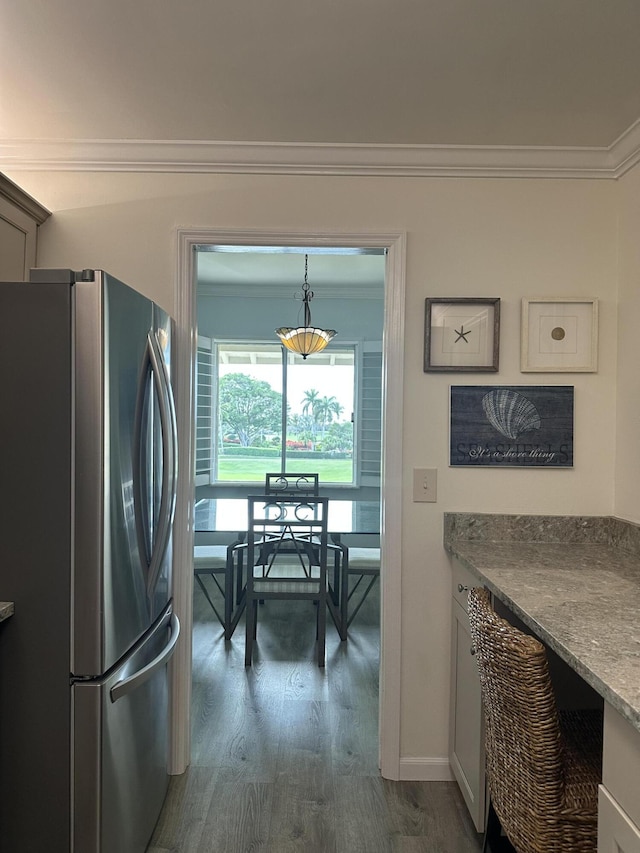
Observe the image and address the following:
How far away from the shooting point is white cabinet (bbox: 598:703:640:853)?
3.55 ft

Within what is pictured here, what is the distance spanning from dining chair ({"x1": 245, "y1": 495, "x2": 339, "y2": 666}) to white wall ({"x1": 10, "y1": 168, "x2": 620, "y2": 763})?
116 cm

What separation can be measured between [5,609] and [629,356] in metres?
2.26

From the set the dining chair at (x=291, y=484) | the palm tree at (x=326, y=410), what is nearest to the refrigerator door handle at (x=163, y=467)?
the dining chair at (x=291, y=484)

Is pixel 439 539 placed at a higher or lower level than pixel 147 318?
lower

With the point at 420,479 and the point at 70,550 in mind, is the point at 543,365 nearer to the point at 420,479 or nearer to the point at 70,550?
the point at 420,479

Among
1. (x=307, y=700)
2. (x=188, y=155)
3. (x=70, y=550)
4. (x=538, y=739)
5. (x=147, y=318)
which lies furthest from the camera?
(x=307, y=700)

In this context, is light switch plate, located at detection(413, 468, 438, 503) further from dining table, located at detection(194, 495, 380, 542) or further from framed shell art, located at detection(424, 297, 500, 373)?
dining table, located at detection(194, 495, 380, 542)

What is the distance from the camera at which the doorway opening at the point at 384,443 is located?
8.00 ft

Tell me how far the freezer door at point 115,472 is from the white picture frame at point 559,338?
4.79 ft

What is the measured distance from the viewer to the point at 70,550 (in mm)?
1563

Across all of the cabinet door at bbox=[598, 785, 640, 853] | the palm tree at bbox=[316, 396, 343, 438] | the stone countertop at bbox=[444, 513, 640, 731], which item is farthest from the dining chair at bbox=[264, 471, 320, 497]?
the cabinet door at bbox=[598, 785, 640, 853]

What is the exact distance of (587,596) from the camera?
5.53 ft

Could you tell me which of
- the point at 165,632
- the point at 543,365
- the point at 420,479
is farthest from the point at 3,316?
the point at 543,365

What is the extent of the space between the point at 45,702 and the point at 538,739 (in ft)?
4.01
